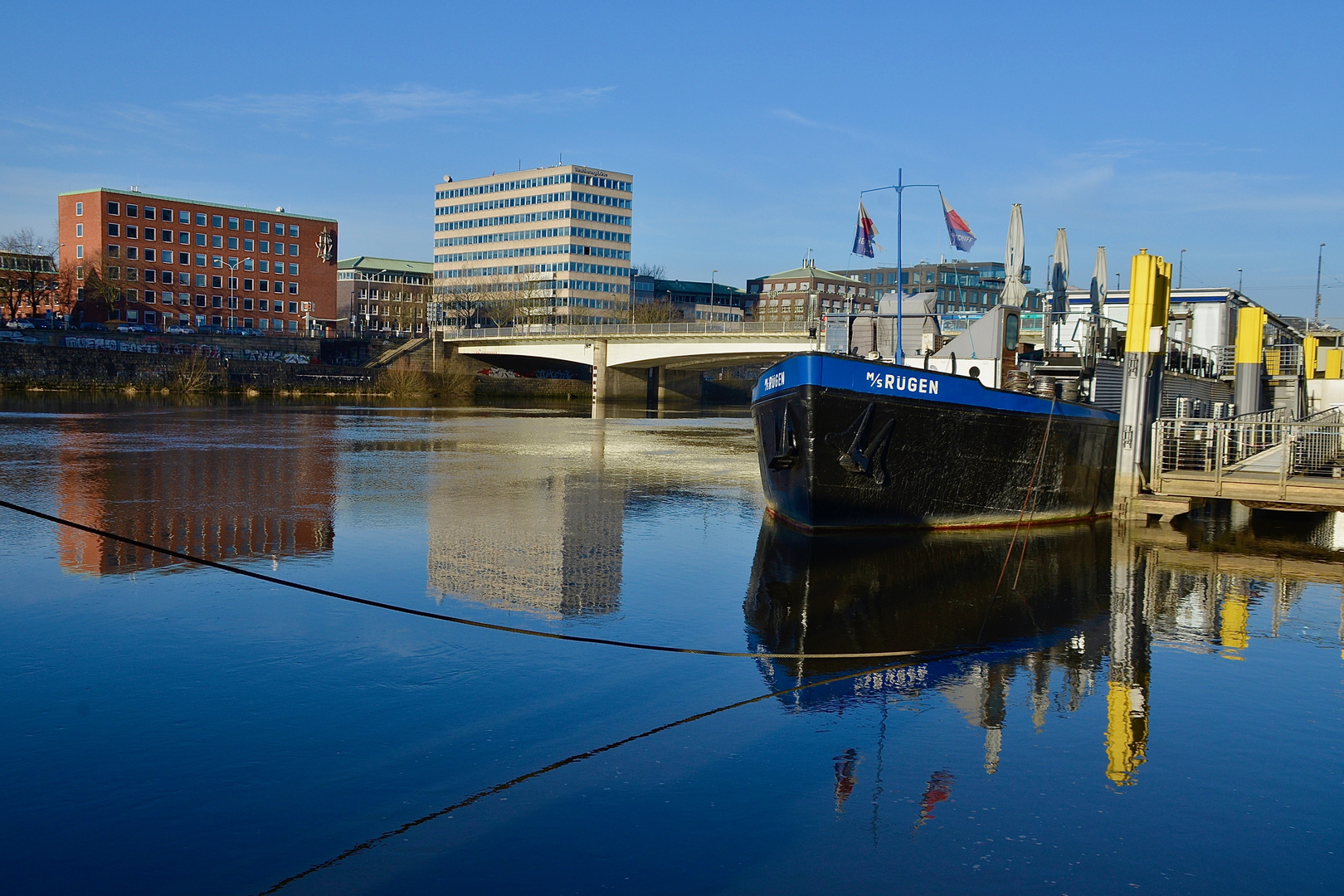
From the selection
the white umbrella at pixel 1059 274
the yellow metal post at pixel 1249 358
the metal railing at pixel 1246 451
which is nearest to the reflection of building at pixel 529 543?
the metal railing at pixel 1246 451

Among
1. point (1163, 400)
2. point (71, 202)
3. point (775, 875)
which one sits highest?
point (71, 202)

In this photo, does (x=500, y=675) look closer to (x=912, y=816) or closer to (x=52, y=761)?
(x=52, y=761)

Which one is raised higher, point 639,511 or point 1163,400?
point 1163,400

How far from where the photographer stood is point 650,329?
80.8m

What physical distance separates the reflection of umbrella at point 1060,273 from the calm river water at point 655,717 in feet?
38.5

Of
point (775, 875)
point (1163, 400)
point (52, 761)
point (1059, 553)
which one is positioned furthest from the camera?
point (1163, 400)

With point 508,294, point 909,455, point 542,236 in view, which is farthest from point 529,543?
point 542,236

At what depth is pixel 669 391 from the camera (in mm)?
95062

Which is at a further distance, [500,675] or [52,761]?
[500,675]

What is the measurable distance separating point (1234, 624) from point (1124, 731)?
14.9ft

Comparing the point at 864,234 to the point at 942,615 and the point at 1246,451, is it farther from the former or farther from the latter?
the point at 942,615

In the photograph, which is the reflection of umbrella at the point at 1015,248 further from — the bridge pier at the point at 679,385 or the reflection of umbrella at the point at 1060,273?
the bridge pier at the point at 679,385

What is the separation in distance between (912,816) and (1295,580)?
34.3 feet

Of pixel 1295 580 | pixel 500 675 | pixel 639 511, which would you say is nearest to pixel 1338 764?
pixel 500 675
